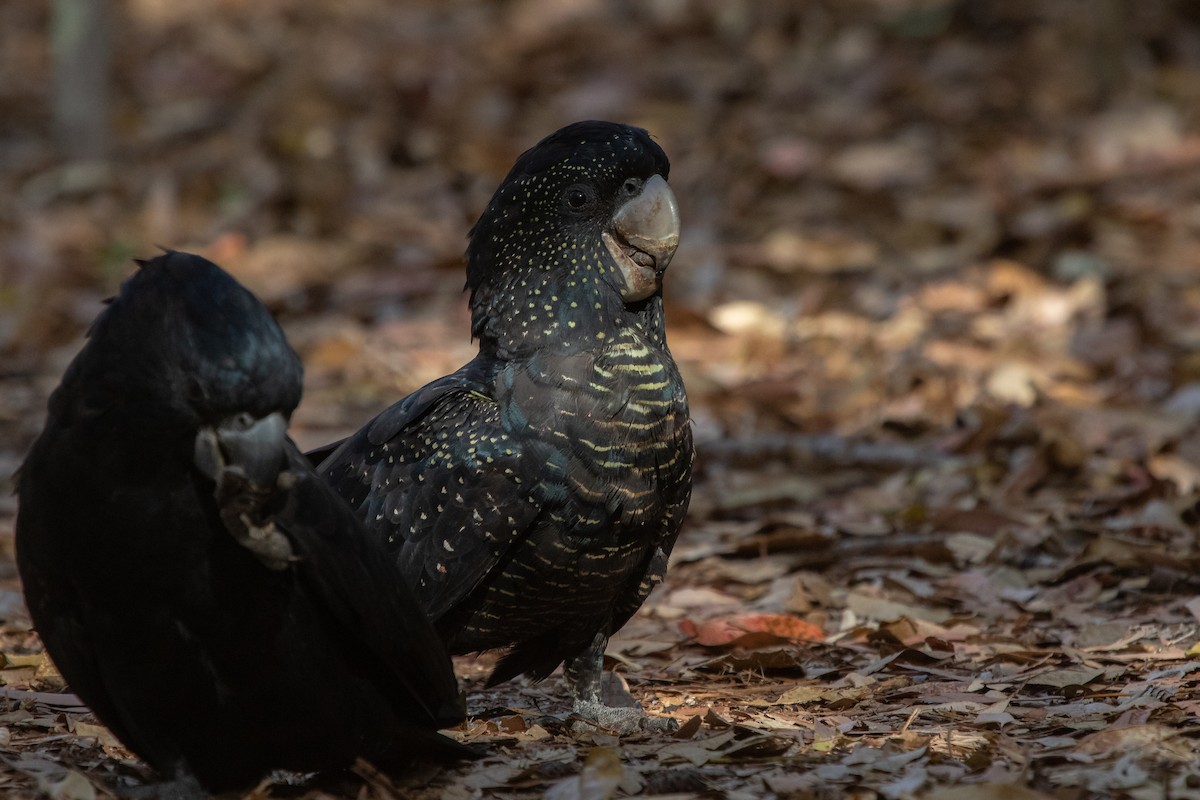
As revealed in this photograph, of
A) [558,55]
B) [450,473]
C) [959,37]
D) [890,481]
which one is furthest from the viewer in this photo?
[558,55]

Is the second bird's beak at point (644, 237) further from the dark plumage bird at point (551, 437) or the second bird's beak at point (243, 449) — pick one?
the second bird's beak at point (243, 449)

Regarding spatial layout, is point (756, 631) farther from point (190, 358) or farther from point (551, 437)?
point (190, 358)

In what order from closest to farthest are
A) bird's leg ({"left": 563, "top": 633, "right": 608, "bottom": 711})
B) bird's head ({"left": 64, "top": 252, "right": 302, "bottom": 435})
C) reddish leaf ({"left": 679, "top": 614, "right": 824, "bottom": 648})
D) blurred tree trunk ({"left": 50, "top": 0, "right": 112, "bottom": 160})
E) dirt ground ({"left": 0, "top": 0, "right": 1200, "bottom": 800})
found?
1. bird's head ({"left": 64, "top": 252, "right": 302, "bottom": 435})
2. dirt ground ({"left": 0, "top": 0, "right": 1200, "bottom": 800})
3. bird's leg ({"left": 563, "top": 633, "right": 608, "bottom": 711})
4. reddish leaf ({"left": 679, "top": 614, "right": 824, "bottom": 648})
5. blurred tree trunk ({"left": 50, "top": 0, "right": 112, "bottom": 160})

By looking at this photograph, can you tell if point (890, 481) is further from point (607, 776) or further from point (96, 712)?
point (96, 712)

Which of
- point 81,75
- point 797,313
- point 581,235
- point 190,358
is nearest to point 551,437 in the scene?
point 581,235

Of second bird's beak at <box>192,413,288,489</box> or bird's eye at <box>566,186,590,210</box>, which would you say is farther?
bird's eye at <box>566,186,590,210</box>

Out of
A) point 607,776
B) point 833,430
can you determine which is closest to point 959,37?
point 833,430

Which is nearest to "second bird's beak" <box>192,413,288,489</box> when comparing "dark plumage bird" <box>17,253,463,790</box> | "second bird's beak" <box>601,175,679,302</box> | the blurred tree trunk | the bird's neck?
"dark plumage bird" <box>17,253,463,790</box>

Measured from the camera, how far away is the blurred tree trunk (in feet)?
29.7

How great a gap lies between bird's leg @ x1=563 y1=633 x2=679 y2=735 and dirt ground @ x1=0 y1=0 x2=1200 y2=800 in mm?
83

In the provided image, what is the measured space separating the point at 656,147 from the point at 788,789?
164 cm

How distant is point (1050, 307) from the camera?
7.09 m

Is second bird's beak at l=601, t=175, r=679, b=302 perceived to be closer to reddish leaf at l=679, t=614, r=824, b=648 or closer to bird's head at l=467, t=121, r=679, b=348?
bird's head at l=467, t=121, r=679, b=348

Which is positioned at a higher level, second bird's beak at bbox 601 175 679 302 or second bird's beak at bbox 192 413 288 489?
second bird's beak at bbox 601 175 679 302
